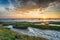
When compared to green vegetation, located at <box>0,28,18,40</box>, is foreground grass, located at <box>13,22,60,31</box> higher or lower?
higher

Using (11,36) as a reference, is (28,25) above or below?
above

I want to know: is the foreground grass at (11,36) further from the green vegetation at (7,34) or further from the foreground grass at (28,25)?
the foreground grass at (28,25)

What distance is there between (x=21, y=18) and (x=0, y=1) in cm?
65

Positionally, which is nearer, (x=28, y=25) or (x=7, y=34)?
(x=7, y=34)

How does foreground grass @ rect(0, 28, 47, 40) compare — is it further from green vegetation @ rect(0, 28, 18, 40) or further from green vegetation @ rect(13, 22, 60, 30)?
green vegetation @ rect(13, 22, 60, 30)

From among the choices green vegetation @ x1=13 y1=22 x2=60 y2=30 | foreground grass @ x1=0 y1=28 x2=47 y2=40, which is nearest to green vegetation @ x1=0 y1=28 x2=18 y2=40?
foreground grass @ x1=0 y1=28 x2=47 y2=40

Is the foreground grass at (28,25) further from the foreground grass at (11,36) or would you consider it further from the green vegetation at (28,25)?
the foreground grass at (11,36)

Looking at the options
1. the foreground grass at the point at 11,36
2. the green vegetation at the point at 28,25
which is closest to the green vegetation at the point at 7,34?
the foreground grass at the point at 11,36

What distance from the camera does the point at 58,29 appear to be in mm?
2789

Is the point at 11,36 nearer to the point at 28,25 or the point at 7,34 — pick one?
the point at 7,34

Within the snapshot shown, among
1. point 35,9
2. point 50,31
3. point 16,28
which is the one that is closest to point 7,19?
point 16,28

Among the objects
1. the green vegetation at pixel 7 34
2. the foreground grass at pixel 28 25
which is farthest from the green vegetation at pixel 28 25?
the green vegetation at pixel 7 34

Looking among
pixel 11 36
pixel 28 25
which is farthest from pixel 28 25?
pixel 11 36

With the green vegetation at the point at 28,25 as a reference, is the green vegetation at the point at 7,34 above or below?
below
